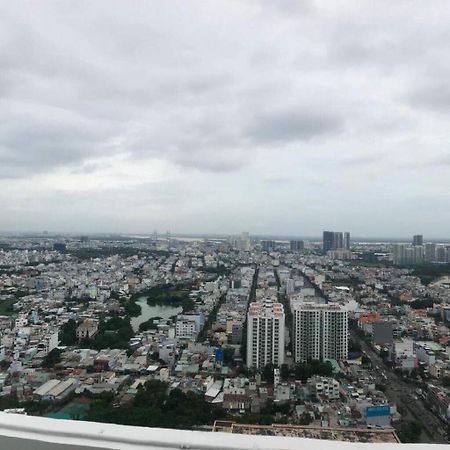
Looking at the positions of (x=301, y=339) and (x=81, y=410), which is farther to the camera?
(x=301, y=339)

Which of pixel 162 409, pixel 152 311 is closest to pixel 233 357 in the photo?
pixel 162 409

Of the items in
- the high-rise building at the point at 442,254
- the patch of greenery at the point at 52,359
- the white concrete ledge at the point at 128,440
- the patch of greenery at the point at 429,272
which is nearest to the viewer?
the white concrete ledge at the point at 128,440

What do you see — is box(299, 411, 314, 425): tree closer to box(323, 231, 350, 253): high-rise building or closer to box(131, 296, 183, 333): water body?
box(131, 296, 183, 333): water body

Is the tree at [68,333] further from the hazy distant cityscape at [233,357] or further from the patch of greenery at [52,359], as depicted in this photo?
the patch of greenery at [52,359]

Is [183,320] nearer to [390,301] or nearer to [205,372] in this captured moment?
[205,372]

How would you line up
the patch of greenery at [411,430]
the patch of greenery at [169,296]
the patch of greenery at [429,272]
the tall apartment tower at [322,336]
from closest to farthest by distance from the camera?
the patch of greenery at [411,430] < the tall apartment tower at [322,336] < the patch of greenery at [169,296] < the patch of greenery at [429,272]

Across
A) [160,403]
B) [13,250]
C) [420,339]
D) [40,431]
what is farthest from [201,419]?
[13,250]

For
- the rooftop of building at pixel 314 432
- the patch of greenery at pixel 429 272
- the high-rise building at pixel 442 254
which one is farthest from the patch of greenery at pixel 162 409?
the high-rise building at pixel 442 254

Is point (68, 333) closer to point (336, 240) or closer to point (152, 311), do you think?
point (152, 311)
